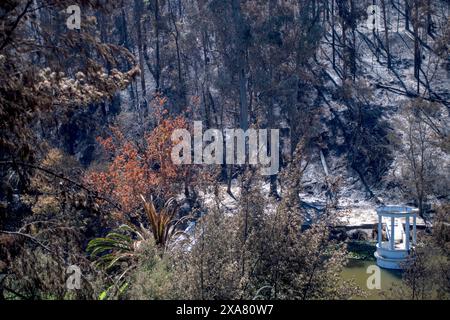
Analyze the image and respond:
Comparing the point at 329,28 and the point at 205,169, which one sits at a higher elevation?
the point at 329,28

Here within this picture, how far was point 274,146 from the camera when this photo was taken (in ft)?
88.6

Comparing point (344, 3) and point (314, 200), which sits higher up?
point (344, 3)

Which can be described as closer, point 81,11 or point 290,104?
point 81,11

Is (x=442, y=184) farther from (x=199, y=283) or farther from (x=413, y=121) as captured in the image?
(x=199, y=283)

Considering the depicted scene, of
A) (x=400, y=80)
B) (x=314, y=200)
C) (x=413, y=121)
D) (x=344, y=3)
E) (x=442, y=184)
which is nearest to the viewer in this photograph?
(x=442, y=184)

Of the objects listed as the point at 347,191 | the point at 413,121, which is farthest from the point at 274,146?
the point at 413,121

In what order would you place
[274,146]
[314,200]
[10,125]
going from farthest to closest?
[274,146]
[314,200]
[10,125]

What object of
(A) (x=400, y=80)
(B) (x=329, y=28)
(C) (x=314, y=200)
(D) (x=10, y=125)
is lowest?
(C) (x=314, y=200)

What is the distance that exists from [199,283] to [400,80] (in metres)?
27.6

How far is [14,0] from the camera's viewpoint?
5914mm

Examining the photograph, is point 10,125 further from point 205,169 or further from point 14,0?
point 205,169

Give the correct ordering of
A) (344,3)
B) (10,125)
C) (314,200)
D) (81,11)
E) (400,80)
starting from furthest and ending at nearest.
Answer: (344,3) → (400,80) → (314,200) → (81,11) → (10,125)

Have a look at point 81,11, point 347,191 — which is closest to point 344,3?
A: point 347,191

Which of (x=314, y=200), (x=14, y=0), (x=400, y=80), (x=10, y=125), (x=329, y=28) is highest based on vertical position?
(x=329, y=28)
